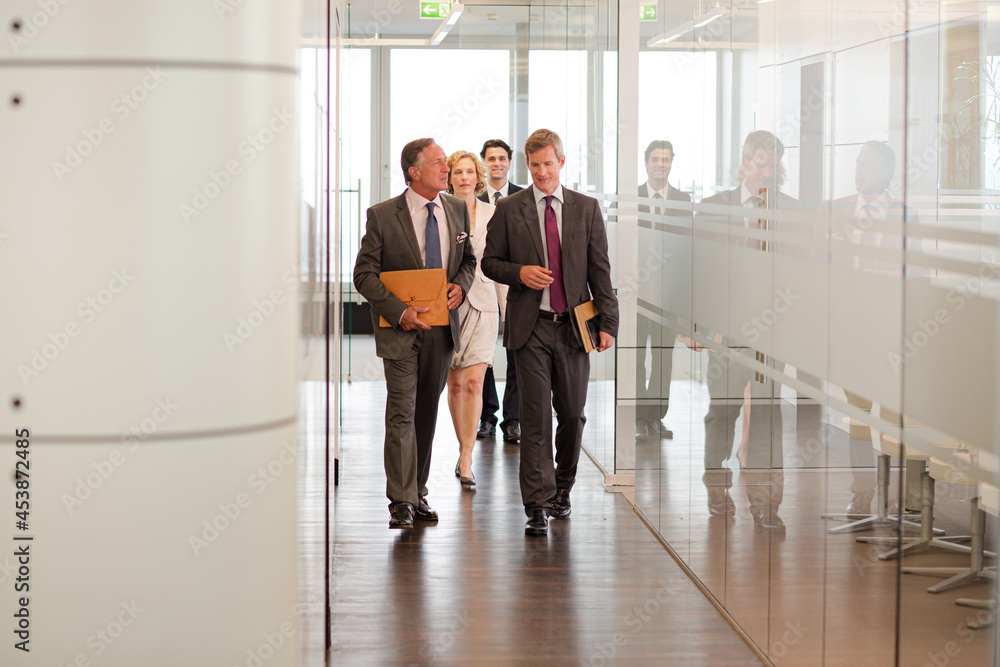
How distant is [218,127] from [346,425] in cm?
601

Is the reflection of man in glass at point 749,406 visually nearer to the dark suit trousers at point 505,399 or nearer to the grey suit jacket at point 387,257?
the grey suit jacket at point 387,257

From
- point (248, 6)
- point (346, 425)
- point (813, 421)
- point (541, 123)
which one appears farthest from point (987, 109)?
point (541, 123)

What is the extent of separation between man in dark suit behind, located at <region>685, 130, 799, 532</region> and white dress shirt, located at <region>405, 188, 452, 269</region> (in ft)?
4.69

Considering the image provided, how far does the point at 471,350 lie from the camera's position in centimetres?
622

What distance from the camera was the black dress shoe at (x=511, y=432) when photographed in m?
7.47

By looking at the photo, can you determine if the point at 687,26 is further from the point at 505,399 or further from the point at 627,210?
the point at 505,399

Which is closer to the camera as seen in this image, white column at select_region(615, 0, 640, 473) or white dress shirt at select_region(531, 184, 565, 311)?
white dress shirt at select_region(531, 184, 565, 311)

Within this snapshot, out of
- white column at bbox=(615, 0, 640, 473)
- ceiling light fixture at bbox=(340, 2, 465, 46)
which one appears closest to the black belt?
white column at bbox=(615, 0, 640, 473)

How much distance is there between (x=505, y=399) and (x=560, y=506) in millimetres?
2109

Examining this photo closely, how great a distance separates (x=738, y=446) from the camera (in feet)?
13.3

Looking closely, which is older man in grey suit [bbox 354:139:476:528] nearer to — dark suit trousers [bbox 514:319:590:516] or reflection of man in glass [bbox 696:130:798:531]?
dark suit trousers [bbox 514:319:590:516]

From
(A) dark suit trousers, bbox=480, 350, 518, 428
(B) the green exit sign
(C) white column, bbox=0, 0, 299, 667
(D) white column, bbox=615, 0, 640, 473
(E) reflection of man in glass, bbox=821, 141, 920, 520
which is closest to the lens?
(C) white column, bbox=0, 0, 299, 667

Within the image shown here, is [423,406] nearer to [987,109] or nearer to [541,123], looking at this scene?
[987,109]

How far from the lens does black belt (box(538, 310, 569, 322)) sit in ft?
17.1
